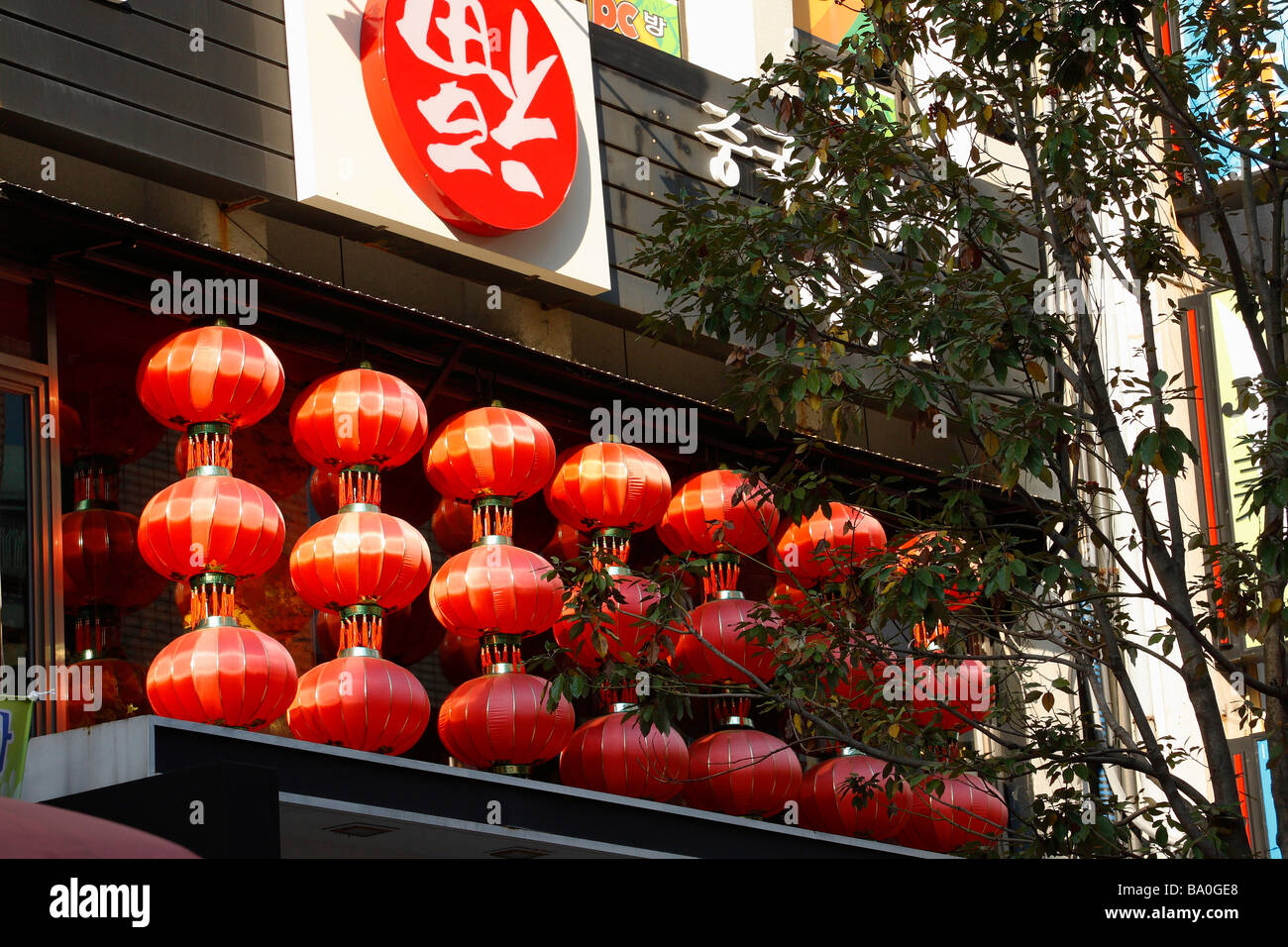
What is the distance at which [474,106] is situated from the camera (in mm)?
10523

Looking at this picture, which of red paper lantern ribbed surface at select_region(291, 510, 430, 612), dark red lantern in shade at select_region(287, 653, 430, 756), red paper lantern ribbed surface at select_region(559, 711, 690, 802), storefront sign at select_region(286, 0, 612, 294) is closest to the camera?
dark red lantern in shade at select_region(287, 653, 430, 756)

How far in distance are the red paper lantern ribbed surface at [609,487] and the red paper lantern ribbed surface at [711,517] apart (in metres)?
0.41

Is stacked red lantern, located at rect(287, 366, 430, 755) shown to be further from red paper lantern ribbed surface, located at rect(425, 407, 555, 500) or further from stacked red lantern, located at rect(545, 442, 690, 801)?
stacked red lantern, located at rect(545, 442, 690, 801)

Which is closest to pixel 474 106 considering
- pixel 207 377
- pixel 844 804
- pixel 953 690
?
pixel 207 377

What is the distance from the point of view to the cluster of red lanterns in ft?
29.1

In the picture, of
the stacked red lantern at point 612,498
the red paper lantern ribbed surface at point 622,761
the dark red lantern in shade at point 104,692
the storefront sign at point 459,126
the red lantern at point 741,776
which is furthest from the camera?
the red lantern at point 741,776

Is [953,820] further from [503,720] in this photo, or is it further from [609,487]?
[503,720]

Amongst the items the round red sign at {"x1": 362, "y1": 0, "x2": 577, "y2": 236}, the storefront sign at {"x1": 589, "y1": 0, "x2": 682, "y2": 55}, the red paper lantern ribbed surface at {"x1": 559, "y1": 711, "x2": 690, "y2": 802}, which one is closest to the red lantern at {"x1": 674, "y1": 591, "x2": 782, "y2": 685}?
the red paper lantern ribbed surface at {"x1": 559, "y1": 711, "x2": 690, "y2": 802}

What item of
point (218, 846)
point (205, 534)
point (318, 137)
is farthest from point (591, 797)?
point (318, 137)

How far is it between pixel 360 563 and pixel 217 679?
1.00m

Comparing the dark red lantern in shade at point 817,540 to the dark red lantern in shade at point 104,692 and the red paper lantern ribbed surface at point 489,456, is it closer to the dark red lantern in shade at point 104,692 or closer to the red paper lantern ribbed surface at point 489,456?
the red paper lantern ribbed surface at point 489,456

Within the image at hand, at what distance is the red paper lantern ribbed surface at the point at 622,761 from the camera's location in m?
10.2

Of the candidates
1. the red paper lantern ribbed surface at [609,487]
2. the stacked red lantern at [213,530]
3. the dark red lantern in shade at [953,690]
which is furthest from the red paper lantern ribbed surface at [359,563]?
the dark red lantern in shade at [953,690]

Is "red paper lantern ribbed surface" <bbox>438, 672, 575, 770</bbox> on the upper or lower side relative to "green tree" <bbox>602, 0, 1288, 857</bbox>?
lower
